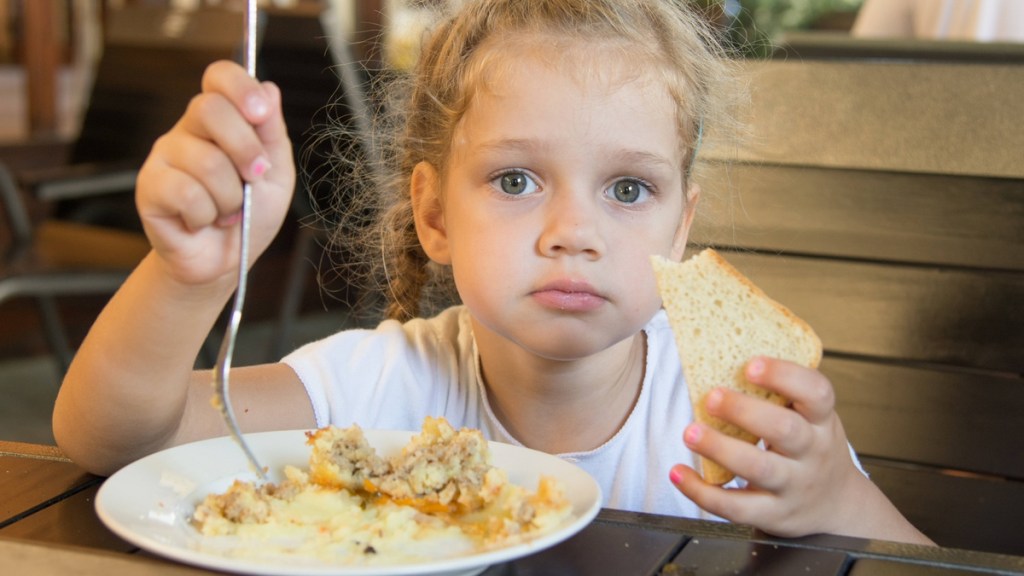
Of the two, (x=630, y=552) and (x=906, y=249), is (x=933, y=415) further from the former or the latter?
(x=630, y=552)

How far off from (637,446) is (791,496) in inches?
16.8

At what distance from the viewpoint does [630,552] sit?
83 centimetres

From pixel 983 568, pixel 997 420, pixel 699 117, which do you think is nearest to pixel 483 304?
pixel 699 117

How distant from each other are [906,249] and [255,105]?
1.15 metres

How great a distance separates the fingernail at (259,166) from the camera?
834mm

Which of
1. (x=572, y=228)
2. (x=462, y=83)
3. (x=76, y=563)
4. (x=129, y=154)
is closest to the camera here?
(x=76, y=563)

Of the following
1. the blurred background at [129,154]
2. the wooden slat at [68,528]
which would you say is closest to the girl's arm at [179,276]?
the wooden slat at [68,528]

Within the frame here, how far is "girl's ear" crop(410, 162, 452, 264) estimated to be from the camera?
1370mm

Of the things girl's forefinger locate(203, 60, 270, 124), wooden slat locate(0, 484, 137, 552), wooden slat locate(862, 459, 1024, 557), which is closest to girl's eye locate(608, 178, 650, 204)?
girl's forefinger locate(203, 60, 270, 124)

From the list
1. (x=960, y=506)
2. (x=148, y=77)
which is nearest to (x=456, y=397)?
(x=960, y=506)

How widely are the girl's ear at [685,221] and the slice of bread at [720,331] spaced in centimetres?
36

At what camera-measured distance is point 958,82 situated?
1668 millimetres

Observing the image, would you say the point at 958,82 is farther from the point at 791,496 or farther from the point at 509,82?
the point at 791,496

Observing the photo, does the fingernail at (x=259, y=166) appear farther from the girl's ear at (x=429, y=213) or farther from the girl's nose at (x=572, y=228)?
the girl's ear at (x=429, y=213)
